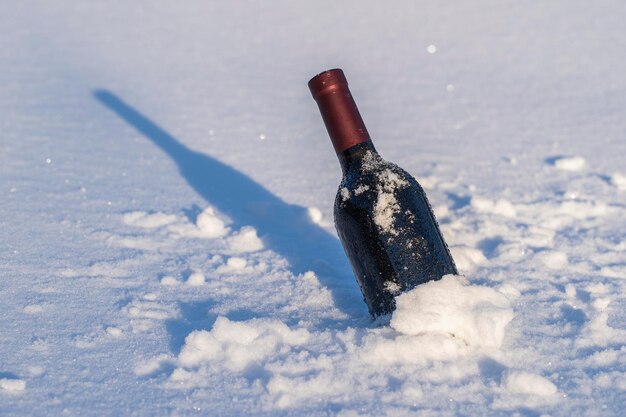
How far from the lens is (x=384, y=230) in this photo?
5.52 ft

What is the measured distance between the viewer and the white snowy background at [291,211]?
1.51m

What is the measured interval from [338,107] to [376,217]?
0.28 meters

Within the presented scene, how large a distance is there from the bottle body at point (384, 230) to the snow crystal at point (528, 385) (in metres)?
0.31

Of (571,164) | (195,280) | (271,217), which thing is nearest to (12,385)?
(195,280)

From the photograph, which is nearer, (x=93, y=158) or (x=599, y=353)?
(x=599, y=353)

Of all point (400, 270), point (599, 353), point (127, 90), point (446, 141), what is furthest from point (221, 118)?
point (599, 353)

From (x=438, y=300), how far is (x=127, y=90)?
295cm

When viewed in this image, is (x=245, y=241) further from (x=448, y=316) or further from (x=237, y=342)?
(x=448, y=316)

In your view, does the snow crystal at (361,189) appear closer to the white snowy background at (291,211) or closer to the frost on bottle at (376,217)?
the frost on bottle at (376,217)

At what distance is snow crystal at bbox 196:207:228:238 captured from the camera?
2.38m

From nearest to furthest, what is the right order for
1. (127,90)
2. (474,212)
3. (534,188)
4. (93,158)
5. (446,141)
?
(474,212) → (534,188) → (93,158) → (446,141) → (127,90)

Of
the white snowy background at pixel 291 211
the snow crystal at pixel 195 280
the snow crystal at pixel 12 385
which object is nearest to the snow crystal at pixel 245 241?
the white snowy background at pixel 291 211

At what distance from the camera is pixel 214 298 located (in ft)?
6.28

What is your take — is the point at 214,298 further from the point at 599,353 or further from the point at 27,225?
the point at 599,353
